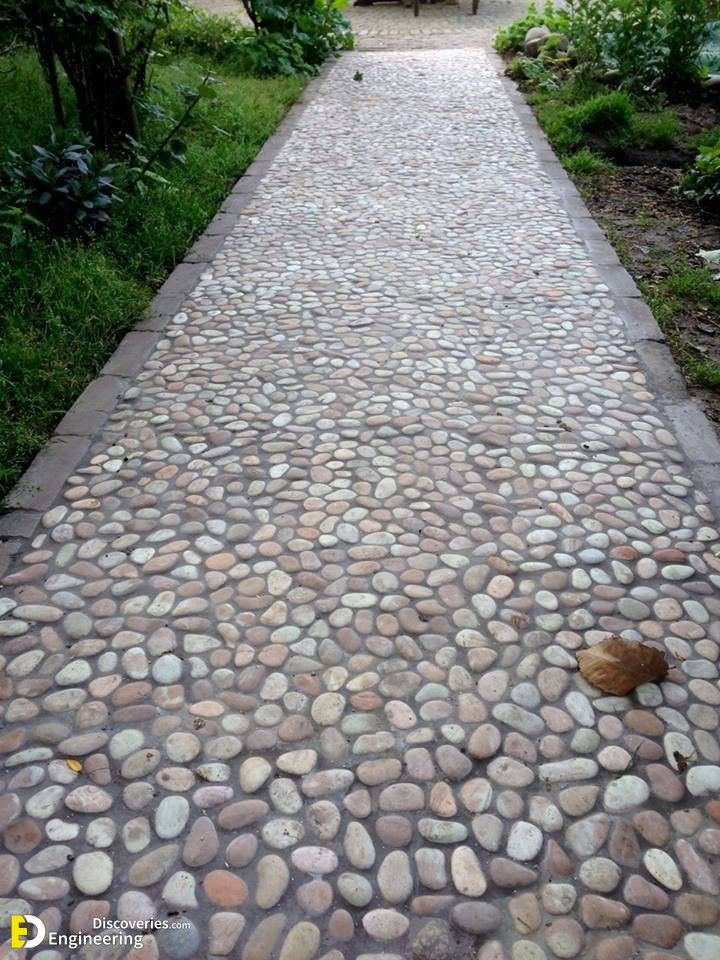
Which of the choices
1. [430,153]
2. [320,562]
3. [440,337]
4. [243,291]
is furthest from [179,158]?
[320,562]

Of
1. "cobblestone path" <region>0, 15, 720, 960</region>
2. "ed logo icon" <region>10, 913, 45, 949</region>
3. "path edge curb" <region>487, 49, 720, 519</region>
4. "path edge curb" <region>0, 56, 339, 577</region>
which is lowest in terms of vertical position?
"path edge curb" <region>487, 49, 720, 519</region>

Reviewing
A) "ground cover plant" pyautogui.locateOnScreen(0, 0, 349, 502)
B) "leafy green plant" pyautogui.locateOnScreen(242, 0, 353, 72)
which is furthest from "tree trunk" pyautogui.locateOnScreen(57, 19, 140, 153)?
"leafy green plant" pyautogui.locateOnScreen(242, 0, 353, 72)

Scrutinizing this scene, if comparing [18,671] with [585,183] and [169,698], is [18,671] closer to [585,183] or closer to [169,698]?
[169,698]

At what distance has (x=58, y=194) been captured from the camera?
14.6 ft

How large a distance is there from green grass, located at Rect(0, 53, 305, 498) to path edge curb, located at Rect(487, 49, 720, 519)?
2494mm

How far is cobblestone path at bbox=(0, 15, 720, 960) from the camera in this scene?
1735mm

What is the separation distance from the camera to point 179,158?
549 cm

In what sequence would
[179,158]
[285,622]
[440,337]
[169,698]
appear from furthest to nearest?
[179,158] → [440,337] → [285,622] → [169,698]

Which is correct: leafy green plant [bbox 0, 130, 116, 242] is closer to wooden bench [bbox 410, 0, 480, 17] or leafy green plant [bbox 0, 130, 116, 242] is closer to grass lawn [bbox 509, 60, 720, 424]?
grass lawn [bbox 509, 60, 720, 424]

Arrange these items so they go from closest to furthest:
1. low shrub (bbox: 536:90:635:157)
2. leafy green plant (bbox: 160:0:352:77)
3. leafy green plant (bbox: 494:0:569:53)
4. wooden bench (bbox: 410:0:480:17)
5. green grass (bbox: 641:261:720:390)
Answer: green grass (bbox: 641:261:720:390) → low shrub (bbox: 536:90:635:157) → leafy green plant (bbox: 160:0:352:77) → leafy green plant (bbox: 494:0:569:53) → wooden bench (bbox: 410:0:480:17)

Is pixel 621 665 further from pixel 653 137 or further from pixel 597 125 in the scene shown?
pixel 597 125

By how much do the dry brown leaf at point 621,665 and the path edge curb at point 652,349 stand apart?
0.84 meters

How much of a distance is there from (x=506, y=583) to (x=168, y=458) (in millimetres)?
1422

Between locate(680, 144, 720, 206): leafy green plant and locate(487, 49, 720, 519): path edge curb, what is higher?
locate(680, 144, 720, 206): leafy green plant
